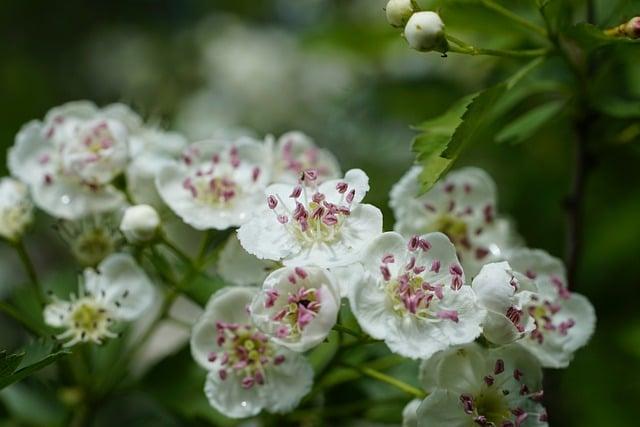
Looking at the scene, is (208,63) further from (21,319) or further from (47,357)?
(47,357)

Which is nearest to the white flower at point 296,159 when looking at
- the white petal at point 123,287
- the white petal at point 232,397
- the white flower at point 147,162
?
the white flower at point 147,162

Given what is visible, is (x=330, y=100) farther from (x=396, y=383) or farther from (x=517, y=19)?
(x=396, y=383)

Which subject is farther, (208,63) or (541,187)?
(208,63)

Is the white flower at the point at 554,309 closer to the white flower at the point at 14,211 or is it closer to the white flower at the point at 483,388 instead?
the white flower at the point at 483,388

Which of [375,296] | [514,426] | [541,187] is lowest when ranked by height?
[541,187]

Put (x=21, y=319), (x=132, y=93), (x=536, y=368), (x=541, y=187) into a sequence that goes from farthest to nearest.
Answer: (x=132, y=93) → (x=541, y=187) → (x=21, y=319) → (x=536, y=368)

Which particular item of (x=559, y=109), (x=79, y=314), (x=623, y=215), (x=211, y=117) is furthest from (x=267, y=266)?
(x=211, y=117)
